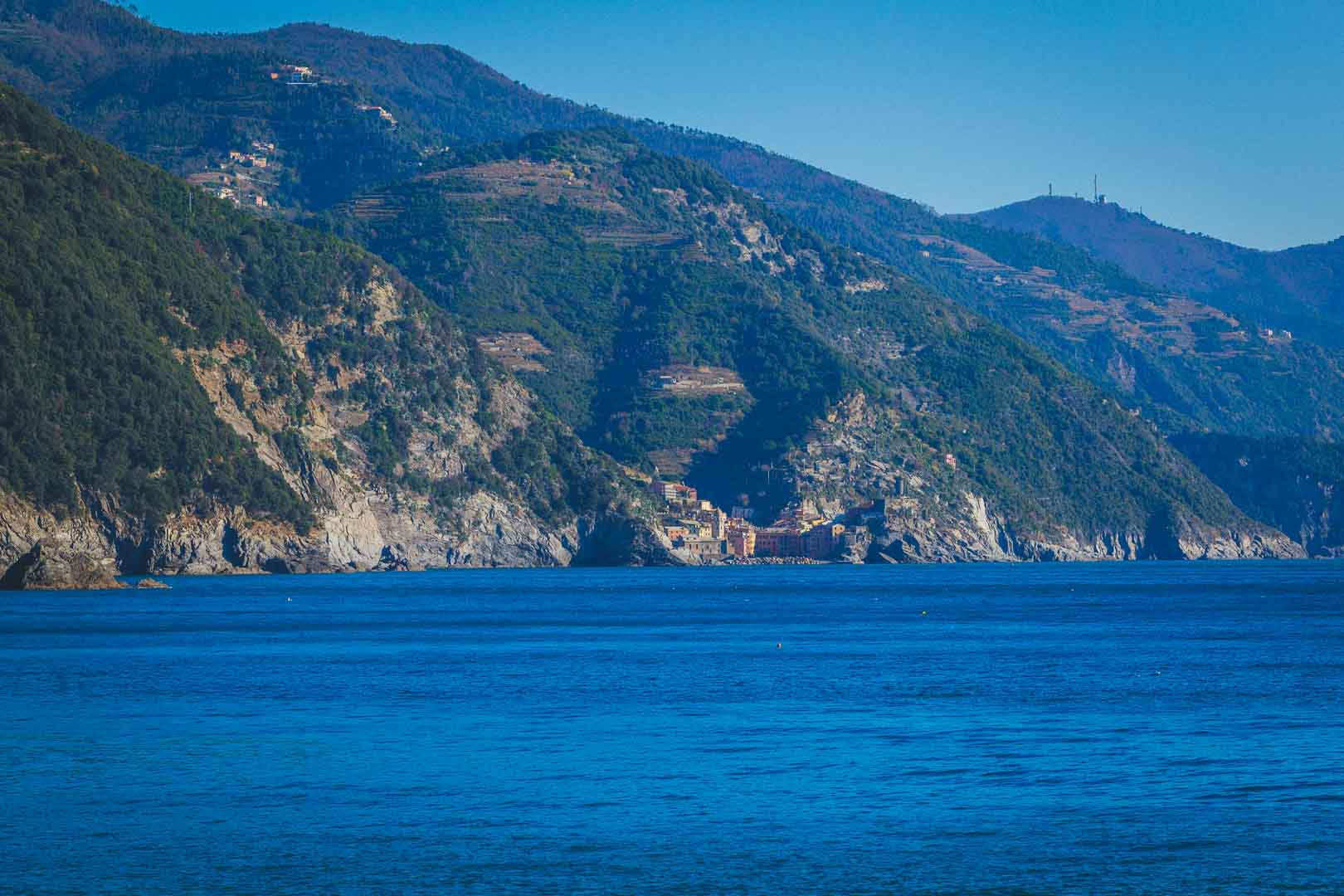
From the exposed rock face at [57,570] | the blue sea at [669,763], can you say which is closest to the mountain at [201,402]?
the exposed rock face at [57,570]

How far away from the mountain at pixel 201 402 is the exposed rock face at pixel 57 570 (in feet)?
3.99

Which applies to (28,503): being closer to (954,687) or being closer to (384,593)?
(384,593)

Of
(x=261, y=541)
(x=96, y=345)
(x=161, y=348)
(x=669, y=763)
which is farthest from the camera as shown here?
(x=261, y=541)

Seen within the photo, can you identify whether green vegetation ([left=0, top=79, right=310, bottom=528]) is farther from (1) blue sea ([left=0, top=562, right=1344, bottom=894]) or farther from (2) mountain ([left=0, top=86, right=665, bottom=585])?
(1) blue sea ([left=0, top=562, right=1344, bottom=894])

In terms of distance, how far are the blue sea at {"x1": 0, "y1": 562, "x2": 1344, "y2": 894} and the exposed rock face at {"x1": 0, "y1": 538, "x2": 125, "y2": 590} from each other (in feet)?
124

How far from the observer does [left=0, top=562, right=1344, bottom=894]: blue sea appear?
29.2 m

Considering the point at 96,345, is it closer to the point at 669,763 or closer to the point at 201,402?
the point at 201,402

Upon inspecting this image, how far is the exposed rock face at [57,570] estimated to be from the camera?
120 metres

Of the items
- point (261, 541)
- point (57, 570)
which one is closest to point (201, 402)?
point (261, 541)

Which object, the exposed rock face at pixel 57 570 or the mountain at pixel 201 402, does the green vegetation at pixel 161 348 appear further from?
the exposed rock face at pixel 57 570

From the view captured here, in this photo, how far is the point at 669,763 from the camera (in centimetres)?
3997

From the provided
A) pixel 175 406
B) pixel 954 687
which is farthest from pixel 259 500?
pixel 954 687

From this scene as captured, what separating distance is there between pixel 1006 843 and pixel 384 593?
108 meters

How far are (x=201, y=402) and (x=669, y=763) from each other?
388 ft
